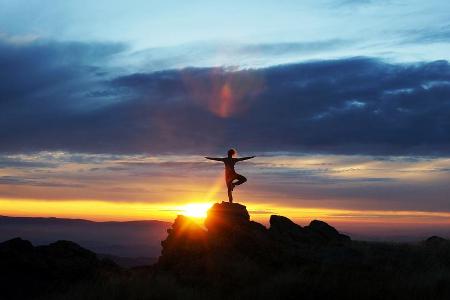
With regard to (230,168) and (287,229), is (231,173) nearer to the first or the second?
(230,168)

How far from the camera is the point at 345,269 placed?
2027 centimetres

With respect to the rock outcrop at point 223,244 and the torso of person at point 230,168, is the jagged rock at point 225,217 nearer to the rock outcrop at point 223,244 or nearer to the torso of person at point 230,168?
the rock outcrop at point 223,244

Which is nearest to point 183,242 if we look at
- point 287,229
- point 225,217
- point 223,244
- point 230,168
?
point 223,244

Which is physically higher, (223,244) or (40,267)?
(223,244)

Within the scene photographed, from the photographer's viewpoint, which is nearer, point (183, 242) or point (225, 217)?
point (183, 242)

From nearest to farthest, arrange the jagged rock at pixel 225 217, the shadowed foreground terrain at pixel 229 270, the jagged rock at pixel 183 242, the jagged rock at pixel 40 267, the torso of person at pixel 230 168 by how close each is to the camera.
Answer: the shadowed foreground terrain at pixel 229 270 < the jagged rock at pixel 40 267 < the jagged rock at pixel 183 242 < the jagged rock at pixel 225 217 < the torso of person at pixel 230 168

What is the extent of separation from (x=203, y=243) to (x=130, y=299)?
17.7ft

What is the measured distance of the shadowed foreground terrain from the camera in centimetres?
1714

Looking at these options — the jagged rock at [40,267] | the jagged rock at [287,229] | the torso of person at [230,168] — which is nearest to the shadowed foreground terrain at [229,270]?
the jagged rock at [40,267]

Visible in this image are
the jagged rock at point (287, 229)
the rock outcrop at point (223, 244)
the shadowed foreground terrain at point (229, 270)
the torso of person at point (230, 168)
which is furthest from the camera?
the jagged rock at point (287, 229)

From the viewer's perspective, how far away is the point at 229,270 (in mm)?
19203

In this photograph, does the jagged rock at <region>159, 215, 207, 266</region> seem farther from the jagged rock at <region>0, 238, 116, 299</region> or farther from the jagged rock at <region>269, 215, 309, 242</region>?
the jagged rock at <region>269, 215, 309, 242</region>

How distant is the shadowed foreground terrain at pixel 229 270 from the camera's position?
17.1 m

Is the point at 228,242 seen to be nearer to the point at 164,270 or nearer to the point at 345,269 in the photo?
the point at 164,270
